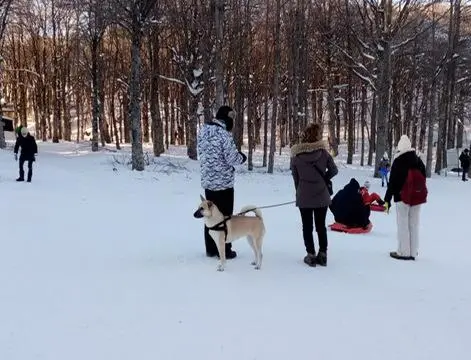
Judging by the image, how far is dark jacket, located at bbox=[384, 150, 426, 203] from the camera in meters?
6.99

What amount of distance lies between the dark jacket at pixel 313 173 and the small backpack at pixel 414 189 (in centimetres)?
130

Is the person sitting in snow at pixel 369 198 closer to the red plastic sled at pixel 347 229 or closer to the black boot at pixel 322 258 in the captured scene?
the red plastic sled at pixel 347 229

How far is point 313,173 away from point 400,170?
1.56m

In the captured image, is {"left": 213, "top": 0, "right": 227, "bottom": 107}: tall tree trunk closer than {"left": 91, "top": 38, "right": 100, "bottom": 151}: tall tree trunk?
Yes

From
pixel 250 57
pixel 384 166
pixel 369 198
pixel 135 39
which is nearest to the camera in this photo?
pixel 369 198

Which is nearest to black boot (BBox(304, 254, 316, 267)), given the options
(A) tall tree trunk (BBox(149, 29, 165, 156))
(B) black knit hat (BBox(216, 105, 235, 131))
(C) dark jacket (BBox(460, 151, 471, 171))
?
(B) black knit hat (BBox(216, 105, 235, 131))

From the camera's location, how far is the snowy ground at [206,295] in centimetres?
397

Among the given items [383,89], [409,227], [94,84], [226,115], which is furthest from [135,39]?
[409,227]

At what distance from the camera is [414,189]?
686 centimetres

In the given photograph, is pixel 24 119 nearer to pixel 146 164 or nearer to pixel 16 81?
pixel 16 81

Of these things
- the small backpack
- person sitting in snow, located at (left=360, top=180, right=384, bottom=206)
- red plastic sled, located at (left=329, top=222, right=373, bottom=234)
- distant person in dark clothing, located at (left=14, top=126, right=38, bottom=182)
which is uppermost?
distant person in dark clothing, located at (left=14, top=126, right=38, bottom=182)

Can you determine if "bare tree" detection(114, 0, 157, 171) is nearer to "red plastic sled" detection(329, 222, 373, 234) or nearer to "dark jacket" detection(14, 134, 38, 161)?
"dark jacket" detection(14, 134, 38, 161)

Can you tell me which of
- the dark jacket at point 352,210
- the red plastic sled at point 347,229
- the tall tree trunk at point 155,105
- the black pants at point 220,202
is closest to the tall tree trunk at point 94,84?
the tall tree trunk at point 155,105

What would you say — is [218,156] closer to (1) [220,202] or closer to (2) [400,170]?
(1) [220,202]
